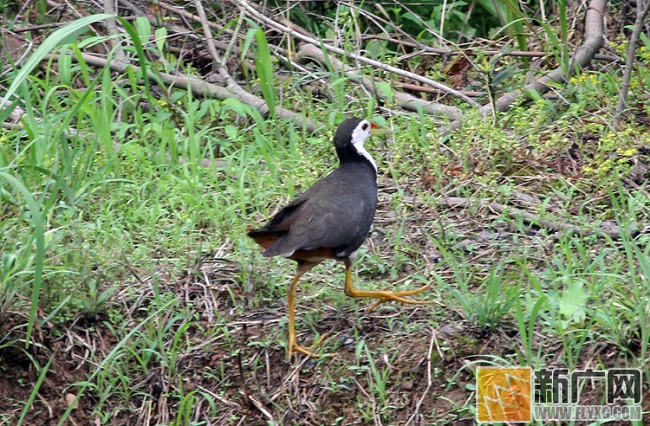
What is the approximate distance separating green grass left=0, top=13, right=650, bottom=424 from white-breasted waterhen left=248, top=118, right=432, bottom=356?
0.17 meters

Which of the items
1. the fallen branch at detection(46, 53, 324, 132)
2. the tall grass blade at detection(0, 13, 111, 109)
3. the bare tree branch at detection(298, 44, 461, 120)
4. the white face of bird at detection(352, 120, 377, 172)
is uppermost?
the tall grass blade at detection(0, 13, 111, 109)

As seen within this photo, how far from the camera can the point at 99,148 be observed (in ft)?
17.2

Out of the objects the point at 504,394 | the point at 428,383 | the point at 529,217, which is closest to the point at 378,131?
the point at 529,217

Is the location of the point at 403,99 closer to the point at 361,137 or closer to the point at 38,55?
the point at 361,137

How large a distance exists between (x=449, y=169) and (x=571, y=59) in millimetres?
1272

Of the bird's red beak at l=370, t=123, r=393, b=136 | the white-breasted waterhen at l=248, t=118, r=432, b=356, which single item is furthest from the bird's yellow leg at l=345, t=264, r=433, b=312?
the bird's red beak at l=370, t=123, r=393, b=136

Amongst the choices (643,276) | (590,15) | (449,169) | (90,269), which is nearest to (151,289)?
(90,269)

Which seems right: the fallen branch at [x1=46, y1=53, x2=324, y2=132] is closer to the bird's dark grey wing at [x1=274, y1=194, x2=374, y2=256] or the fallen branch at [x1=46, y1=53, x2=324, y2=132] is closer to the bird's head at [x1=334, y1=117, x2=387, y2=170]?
the bird's head at [x1=334, y1=117, x2=387, y2=170]

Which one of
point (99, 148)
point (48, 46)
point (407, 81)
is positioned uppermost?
point (48, 46)

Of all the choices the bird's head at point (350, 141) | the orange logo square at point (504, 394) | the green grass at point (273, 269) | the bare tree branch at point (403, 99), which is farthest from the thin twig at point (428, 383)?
the bare tree branch at point (403, 99)

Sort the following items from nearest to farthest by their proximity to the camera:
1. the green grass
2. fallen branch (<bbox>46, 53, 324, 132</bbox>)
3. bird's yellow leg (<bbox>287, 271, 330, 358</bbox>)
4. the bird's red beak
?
the green grass < bird's yellow leg (<bbox>287, 271, 330, 358</bbox>) < the bird's red beak < fallen branch (<bbox>46, 53, 324, 132</bbox>)

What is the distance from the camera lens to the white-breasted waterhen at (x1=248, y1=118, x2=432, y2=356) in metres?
3.79

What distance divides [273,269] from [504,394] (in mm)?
1293

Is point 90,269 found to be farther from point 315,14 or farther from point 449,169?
point 315,14
